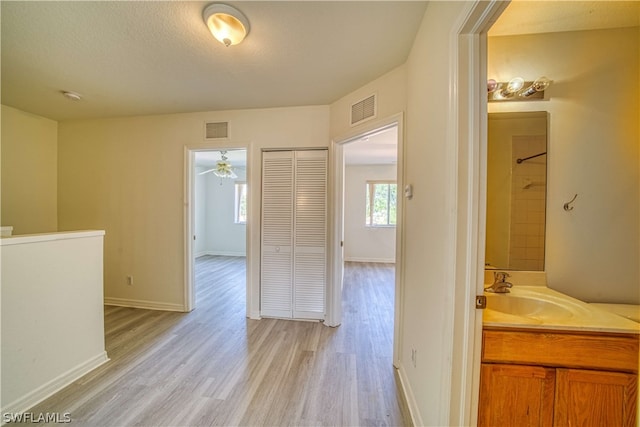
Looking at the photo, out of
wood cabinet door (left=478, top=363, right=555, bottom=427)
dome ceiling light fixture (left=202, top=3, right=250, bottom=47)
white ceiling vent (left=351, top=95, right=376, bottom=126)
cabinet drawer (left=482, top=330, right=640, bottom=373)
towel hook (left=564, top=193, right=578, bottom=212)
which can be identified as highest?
dome ceiling light fixture (left=202, top=3, right=250, bottom=47)

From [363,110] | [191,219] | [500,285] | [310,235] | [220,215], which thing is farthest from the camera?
[220,215]

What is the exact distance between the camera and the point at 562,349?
0.99 m

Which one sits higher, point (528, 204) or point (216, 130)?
point (216, 130)

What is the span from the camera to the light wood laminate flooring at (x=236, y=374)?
4.79 feet

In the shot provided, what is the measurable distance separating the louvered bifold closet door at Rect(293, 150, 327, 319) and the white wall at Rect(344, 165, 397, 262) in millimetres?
3312

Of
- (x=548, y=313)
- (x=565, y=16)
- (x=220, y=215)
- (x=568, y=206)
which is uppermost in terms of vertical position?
(x=565, y=16)

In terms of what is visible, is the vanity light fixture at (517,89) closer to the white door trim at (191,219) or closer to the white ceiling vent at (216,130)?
the white door trim at (191,219)

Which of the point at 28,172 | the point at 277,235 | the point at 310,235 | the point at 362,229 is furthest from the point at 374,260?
the point at 28,172

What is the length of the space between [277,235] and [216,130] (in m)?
1.47

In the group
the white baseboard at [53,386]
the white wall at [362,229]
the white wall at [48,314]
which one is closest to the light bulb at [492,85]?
the white wall at [48,314]

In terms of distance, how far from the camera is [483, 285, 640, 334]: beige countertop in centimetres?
98

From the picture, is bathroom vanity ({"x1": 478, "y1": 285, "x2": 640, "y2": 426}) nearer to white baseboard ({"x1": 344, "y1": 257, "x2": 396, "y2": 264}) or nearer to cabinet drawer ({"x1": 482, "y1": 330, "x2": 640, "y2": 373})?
cabinet drawer ({"x1": 482, "y1": 330, "x2": 640, "y2": 373})

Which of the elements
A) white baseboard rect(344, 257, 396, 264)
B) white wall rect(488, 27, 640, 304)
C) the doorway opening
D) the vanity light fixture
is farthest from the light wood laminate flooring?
the doorway opening

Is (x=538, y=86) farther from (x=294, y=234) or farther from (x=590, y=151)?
(x=294, y=234)
